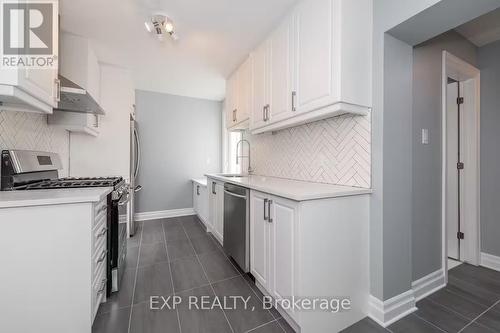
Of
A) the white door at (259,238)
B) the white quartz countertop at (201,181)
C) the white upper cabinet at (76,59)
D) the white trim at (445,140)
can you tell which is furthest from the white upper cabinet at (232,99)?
the white trim at (445,140)

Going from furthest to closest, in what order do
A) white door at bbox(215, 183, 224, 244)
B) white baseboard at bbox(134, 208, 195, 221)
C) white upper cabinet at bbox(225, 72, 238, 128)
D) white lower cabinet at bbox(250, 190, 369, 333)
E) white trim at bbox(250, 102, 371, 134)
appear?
white baseboard at bbox(134, 208, 195, 221) < white upper cabinet at bbox(225, 72, 238, 128) < white door at bbox(215, 183, 224, 244) < white trim at bbox(250, 102, 371, 134) < white lower cabinet at bbox(250, 190, 369, 333)

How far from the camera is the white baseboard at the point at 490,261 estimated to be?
2201 mm

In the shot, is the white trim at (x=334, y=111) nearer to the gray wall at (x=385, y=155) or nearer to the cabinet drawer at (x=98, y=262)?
the gray wall at (x=385, y=155)

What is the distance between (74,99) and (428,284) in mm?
3527

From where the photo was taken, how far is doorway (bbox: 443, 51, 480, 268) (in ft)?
7.51

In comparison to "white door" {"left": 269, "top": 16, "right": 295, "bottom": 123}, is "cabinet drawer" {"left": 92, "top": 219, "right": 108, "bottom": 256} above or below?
below

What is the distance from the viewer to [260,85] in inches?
93.0

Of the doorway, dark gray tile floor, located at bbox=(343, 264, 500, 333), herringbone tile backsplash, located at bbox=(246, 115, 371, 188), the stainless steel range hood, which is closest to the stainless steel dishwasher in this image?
herringbone tile backsplash, located at bbox=(246, 115, 371, 188)

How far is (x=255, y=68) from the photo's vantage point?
2480 millimetres

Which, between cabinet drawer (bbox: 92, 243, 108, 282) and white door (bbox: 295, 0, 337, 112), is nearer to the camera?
cabinet drawer (bbox: 92, 243, 108, 282)

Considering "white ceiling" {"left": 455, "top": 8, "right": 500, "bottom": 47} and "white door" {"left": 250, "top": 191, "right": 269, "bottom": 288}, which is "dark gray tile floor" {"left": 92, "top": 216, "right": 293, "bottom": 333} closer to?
"white door" {"left": 250, "top": 191, "right": 269, "bottom": 288}

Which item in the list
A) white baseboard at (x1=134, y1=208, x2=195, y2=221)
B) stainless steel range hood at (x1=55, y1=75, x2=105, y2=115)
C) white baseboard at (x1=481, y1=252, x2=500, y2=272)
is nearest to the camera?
stainless steel range hood at (x1=55, y1=75, x2=105, y2=115)

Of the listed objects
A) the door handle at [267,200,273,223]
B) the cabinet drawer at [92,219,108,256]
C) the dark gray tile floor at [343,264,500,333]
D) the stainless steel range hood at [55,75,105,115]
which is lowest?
the dark gray tile floor at [343,264,500,333]

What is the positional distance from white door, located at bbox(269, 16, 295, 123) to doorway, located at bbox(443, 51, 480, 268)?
174cm
